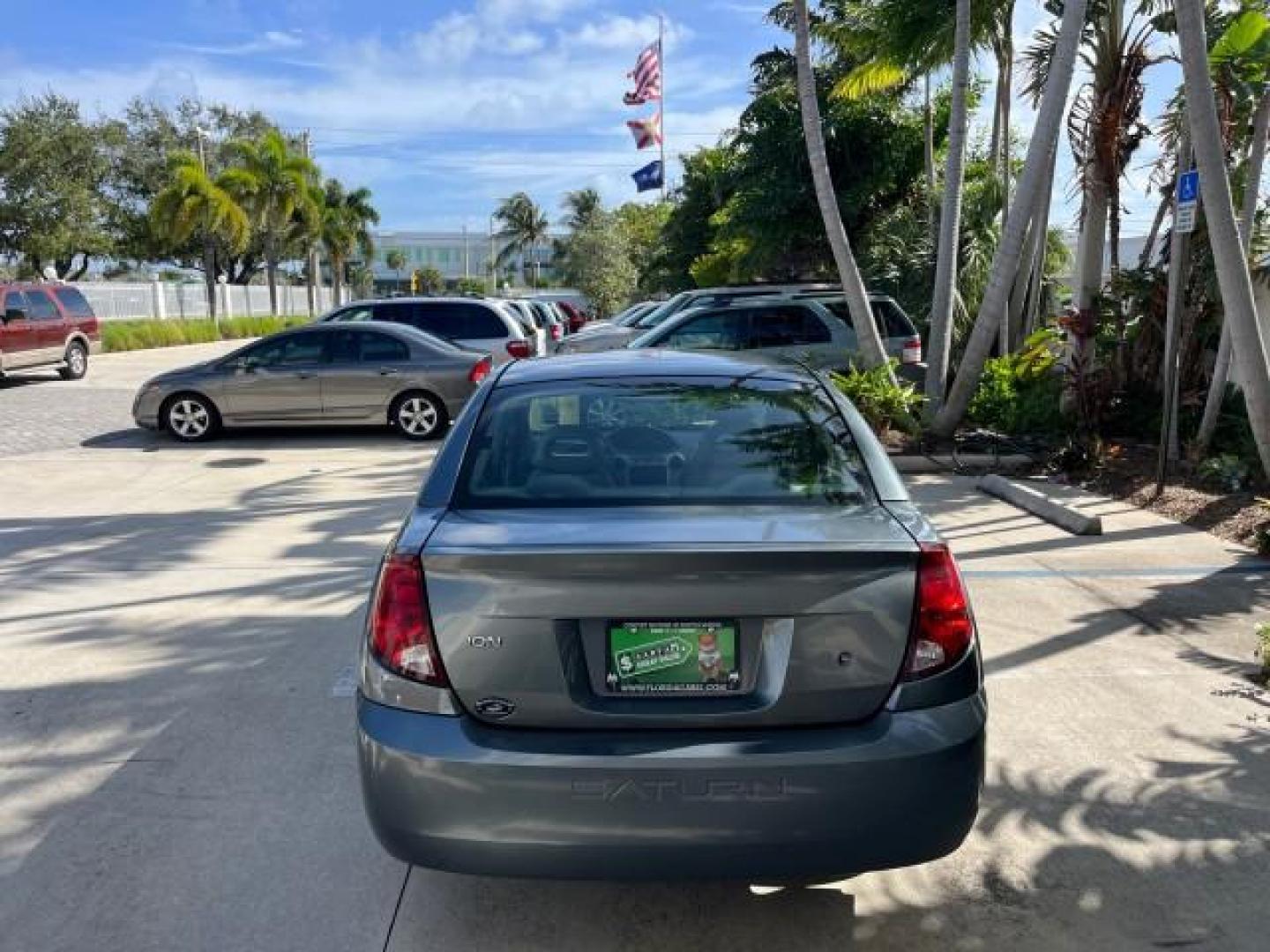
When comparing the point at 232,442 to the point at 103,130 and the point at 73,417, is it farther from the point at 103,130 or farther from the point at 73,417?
the point at 103,130

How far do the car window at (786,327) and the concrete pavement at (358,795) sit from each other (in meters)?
5.87

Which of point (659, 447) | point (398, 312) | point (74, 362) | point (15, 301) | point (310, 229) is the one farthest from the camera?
point (310, 229)

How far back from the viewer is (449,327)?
1563cm

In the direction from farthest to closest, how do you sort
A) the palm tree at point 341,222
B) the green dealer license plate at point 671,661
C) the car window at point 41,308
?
the palm tree at point 341,222 → the car window at point 41,308 → the green dealer license plate at point 671,661

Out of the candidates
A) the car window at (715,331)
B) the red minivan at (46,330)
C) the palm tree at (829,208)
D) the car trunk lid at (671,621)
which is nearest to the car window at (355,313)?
the car window at (715,331)

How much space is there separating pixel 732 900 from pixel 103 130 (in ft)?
176

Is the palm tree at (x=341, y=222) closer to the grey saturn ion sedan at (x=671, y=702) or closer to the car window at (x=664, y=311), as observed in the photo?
the car window at (x=664, y=311)

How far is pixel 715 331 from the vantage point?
13.1m

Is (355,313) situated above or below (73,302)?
below

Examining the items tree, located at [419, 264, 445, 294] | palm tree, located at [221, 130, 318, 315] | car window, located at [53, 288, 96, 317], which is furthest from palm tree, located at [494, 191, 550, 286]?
car window, located at [53, 288, 96, 317]

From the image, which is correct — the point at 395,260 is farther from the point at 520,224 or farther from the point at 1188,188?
the point at 1188,188

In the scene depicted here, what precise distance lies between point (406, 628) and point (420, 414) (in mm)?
10736

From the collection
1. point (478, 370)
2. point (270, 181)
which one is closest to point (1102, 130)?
point (478, 370)

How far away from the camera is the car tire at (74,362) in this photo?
21078 mm
